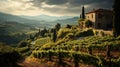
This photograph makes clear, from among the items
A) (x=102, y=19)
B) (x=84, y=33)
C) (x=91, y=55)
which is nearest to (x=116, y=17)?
(x=84, y=33)

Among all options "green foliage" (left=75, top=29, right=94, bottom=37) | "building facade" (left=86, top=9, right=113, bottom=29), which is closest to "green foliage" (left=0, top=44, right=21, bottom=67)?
"green foliage" (left=75, top=29, right=94, bottom=37)

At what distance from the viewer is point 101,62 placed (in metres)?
30.5

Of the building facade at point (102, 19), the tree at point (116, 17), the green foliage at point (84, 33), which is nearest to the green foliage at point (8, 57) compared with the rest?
the tree at point (116, 17)

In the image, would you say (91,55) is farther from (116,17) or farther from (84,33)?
(84,33)

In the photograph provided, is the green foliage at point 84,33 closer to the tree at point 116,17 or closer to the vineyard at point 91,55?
the tree at point 116,17

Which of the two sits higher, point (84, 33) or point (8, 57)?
point (84, 33)

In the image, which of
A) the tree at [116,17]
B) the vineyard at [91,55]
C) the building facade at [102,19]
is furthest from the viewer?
the building facade at [102,19]

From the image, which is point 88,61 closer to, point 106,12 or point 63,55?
point 63,55

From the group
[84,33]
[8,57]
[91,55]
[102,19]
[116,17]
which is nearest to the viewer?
[91,55]

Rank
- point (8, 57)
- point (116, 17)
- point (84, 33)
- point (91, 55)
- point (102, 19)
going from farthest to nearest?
1. point (102, 19)
2. point (84, 33)
3. point (116, 17)
4. point (8, 57)
5. point (91, 55)

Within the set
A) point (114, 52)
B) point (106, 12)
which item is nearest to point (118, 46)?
point (114, 52)

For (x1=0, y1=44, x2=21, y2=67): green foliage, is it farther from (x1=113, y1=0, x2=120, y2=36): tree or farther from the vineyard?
(x1=113, y1=0, x2=120, y2=36): tree

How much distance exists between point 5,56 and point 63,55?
11785mm

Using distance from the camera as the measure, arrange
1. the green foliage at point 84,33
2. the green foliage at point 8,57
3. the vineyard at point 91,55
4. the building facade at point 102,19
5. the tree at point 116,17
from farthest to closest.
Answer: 1. the building facade at point 102,19
2. the green foliage at point 84,33
3. the tree at point 116,17
4. the green foliage at point 8,57
5. the vineyard at point 91,55
